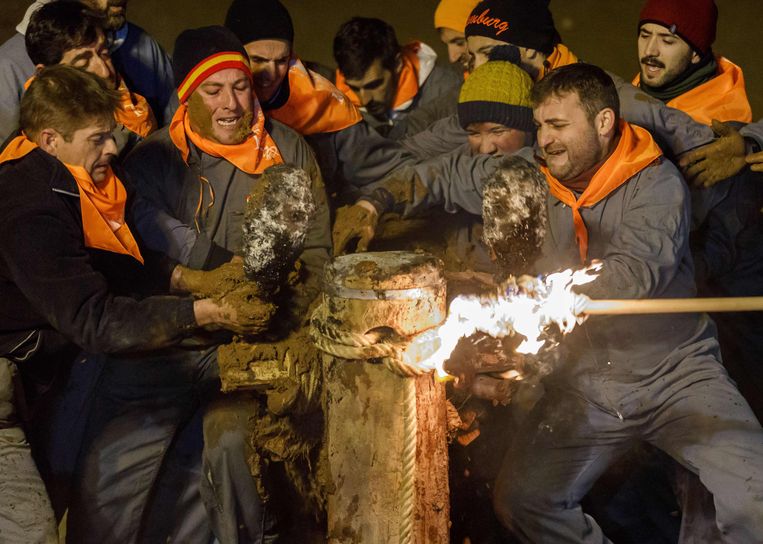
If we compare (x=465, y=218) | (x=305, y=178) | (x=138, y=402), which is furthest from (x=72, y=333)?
(x=465, y=218)

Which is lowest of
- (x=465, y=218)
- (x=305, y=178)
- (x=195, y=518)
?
(x=195, y=518)

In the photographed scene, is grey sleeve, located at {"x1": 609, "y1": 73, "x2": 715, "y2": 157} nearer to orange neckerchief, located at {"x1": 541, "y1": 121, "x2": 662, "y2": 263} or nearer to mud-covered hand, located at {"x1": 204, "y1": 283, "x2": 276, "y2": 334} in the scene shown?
orange neckerchief, located at {"x1": 541, "y1": 121, "x2": 662, "y2": 263}

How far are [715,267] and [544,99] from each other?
1487 millimetres

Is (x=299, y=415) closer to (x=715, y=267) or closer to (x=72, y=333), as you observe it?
(x=72, y=333)

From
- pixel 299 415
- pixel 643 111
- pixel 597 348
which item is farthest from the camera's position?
pixel 643 111

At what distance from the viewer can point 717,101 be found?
441 centimetres

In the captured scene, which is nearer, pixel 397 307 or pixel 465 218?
pixel 397 307

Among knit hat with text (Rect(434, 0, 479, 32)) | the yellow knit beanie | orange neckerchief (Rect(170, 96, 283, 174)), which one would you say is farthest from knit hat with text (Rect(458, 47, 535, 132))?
knit hat with text (Rect(434, 0, 479, 32))

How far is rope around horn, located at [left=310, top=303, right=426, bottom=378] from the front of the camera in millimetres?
2699

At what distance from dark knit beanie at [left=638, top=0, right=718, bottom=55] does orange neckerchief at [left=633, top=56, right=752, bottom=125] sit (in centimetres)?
20

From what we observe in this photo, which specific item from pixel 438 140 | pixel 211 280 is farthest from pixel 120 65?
pixel 438 140

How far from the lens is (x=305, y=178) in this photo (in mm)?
3188

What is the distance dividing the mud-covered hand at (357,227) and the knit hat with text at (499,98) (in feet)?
2.75

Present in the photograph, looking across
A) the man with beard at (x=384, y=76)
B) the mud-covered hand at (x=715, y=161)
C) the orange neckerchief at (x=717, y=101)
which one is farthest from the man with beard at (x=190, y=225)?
the orange neckerchief at (x=717, y=101)
